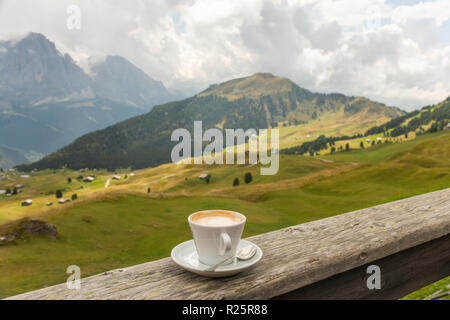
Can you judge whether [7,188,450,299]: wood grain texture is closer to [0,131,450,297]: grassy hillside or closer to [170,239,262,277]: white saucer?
[170,239,262,277]: white saucer

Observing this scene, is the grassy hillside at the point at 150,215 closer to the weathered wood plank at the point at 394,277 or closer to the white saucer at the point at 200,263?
the white saucer at the point at 200,263

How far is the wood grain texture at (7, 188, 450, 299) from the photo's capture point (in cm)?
139

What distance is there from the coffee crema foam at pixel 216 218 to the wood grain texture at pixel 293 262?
0.86 ft

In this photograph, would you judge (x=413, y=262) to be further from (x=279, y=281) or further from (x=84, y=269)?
(x=84, y=269)

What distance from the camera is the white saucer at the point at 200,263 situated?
4.75 ft

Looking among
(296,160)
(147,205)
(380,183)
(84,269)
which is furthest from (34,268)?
(296,160)

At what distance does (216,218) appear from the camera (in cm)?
169

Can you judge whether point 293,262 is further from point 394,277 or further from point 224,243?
point 394,277

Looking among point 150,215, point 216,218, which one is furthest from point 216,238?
point 150,215

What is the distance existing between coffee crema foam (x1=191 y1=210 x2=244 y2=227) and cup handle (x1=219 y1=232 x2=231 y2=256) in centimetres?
8

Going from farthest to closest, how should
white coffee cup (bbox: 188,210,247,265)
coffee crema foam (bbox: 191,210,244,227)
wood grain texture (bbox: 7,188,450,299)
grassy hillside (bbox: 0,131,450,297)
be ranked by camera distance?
grassy hillside (bbox: 0,131,450,297) → coffee crema foam (bbox: 191,210,244,227) → white coffee cup (bbox: 188,210,247,265) → wood grain texture (bbox: 7,188,450,299)

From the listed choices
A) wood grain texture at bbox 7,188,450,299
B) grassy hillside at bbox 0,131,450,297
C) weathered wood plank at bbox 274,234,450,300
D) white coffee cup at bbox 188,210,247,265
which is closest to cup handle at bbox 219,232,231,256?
white coffee cup at bbox 188,210,247,265

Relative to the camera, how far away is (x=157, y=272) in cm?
158

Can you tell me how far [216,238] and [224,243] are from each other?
0.07m
